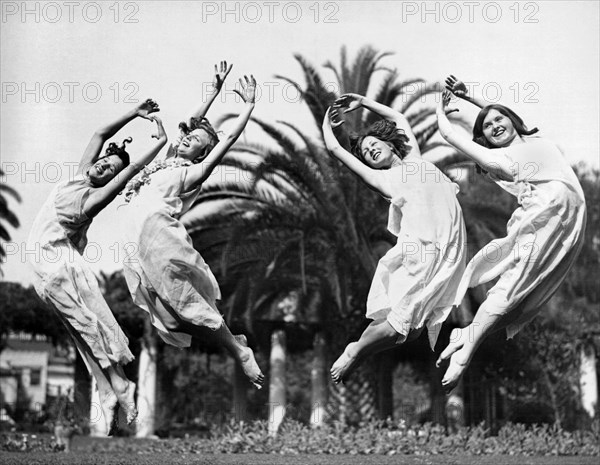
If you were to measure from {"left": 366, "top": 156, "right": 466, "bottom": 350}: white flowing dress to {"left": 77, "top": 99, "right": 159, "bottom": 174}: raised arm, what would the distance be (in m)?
2.43

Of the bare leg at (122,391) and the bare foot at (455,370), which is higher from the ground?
the bare foot at (455,370)

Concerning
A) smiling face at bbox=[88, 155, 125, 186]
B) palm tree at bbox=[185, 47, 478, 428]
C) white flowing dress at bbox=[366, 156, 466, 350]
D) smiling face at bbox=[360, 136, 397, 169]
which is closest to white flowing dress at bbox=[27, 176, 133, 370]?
smiling face at bbox=[88, 155, 125, 186]

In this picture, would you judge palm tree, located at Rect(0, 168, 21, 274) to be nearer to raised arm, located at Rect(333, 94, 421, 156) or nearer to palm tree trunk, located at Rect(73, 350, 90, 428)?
palm tree trunk, located at Rect(73, 350, 90, 428)

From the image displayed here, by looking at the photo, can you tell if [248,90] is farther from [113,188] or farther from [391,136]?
[113,188]

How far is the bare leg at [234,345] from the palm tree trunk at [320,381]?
9.16m

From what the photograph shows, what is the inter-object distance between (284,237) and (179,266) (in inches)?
352

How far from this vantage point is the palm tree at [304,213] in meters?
17.7

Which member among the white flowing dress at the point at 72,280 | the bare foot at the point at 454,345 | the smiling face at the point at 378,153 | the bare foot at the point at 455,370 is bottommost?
the bare foot at the point at 455,370

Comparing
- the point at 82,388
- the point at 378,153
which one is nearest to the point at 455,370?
the point at 378,153

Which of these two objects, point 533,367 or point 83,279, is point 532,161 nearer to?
point 83,279

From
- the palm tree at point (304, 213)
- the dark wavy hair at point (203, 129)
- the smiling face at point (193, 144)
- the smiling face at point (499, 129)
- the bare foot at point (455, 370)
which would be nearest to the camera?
the bare foot at point (455, 370)

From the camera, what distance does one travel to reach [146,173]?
9703mm

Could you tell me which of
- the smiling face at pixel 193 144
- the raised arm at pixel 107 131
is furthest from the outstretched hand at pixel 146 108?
the smiling face at pixel 193 144

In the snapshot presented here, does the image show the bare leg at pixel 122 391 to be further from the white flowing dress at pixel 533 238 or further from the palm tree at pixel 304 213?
the palm tree at pixel 304 213
